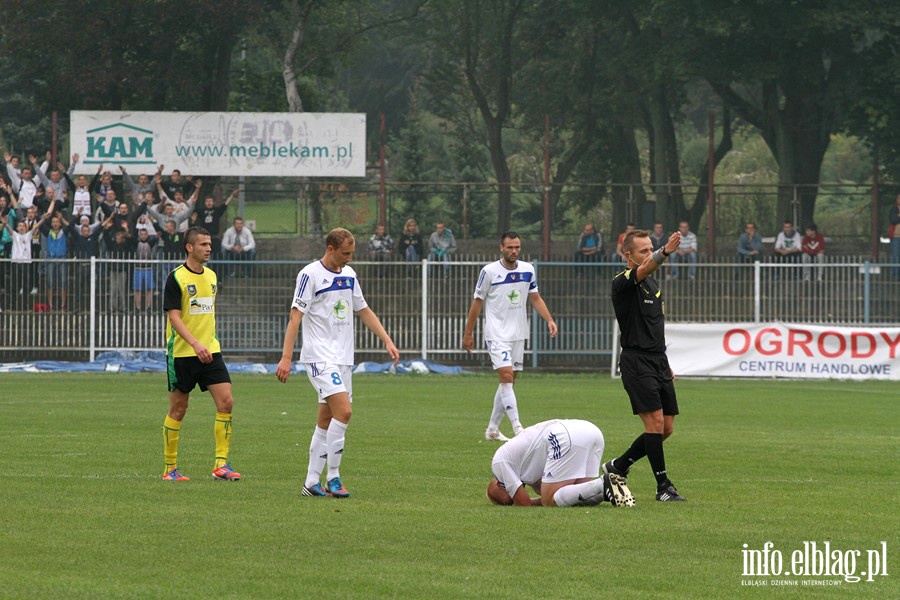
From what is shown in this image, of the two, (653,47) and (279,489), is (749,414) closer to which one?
(279,489)

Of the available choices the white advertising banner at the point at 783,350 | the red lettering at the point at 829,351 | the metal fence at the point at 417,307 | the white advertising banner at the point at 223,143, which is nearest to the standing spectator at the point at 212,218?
the metal fence at the point at 417,307

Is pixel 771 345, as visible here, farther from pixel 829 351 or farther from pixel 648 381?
pixel 648 381

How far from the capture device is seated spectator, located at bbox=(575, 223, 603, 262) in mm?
33781

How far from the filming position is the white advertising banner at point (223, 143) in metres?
36.8

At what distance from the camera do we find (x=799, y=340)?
29422 millimetres

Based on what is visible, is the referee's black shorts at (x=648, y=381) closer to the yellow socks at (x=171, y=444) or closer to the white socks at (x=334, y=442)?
the white socks at (x=334, y=442)

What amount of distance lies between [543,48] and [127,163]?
2093 centimetres

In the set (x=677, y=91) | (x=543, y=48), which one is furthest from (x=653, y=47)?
(x=543, y=48)

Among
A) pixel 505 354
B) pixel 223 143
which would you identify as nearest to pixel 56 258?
pixel 223 143

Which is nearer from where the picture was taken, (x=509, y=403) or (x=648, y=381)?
(x=648, y=381)

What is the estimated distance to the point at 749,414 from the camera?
70.5 ft

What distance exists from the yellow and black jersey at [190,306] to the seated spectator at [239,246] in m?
19.3

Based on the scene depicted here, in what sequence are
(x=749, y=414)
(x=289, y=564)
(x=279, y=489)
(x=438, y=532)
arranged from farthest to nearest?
(x=749, y=414), (x=279, y=489), (x=438, y=532), (x=289, y=564)

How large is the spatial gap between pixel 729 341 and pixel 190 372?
1832 cm
